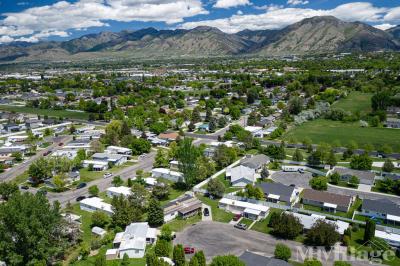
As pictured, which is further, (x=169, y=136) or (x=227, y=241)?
(x=169, y=136)

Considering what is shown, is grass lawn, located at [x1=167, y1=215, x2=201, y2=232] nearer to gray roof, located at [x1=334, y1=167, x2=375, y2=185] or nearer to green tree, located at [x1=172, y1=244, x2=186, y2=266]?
green tree, located at [x1=172, y1=244, x2=186, y2=266]

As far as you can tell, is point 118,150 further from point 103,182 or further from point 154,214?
point 154,214

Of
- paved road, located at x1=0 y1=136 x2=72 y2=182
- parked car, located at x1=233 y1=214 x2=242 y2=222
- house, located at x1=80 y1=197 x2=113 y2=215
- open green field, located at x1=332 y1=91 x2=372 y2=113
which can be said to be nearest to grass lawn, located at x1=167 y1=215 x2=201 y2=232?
parked car, located at x1=233 y1=214 x2=242 y2=222

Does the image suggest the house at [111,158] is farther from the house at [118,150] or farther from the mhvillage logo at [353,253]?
the mhvillage logo at [353,253]

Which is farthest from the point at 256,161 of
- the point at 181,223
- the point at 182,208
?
the point at 181,223

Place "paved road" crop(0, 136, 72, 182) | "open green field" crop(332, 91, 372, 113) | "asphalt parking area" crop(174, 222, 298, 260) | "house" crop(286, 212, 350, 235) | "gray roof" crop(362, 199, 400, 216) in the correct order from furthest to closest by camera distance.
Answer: "open green field" crop(332, 91, 372, 113)
"paved road" crop(0, 136, 72, 182)
"gray roof" crop(362, 199, 400, 216)
"house" crop(286, 212, 350, 235)
"asphalt parking area" crop(174, 222, 298, 260)

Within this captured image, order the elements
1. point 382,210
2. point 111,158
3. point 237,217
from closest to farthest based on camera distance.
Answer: point 382,210
point 237,217
point 111,158
